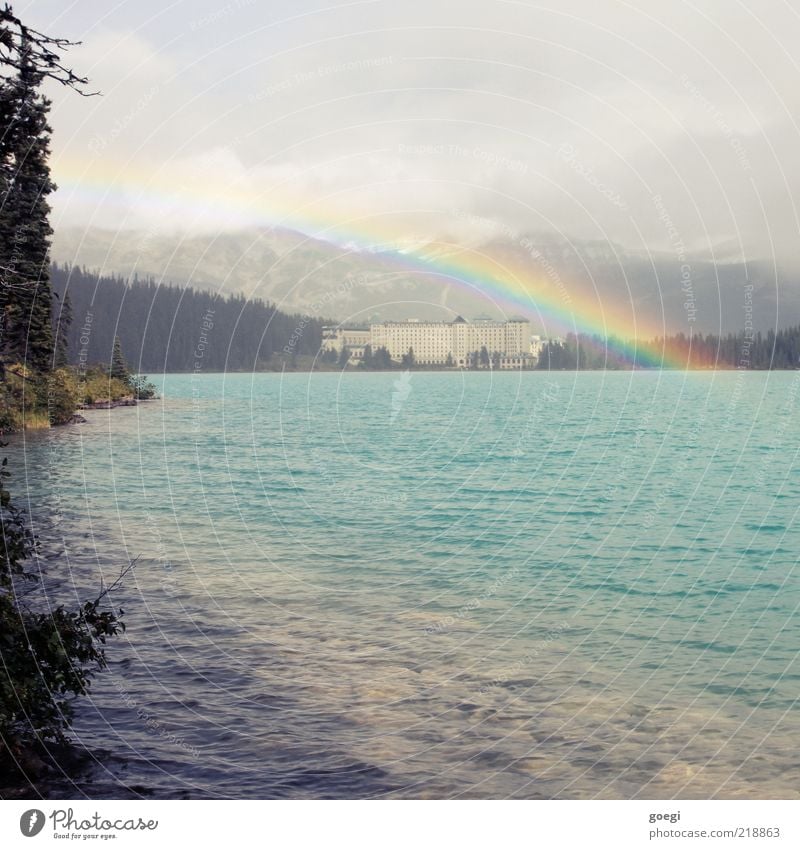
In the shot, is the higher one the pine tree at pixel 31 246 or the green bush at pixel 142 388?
the pine tree at pixel 31 246

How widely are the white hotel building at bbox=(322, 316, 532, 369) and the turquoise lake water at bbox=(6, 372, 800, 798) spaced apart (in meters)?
95.0

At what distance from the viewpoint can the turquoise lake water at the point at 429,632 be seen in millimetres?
14188

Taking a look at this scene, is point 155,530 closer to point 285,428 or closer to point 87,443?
point 87,443

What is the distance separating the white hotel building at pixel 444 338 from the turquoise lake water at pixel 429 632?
312 ft

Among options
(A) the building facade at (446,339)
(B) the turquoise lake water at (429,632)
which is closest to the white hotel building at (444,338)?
(A) the building facade at (446,339)

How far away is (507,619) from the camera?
78.3 feet

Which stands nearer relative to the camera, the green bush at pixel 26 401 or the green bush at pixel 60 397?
the green bush at pixel 26 401

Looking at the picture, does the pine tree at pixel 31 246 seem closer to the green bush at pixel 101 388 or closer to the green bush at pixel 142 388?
the green bush at pixel 101 388

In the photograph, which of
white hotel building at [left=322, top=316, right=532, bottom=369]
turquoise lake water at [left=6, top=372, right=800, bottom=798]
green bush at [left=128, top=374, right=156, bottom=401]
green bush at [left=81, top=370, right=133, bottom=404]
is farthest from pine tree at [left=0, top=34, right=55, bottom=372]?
white hotel building at [left=322, top=316, right=532, bottom=369]
